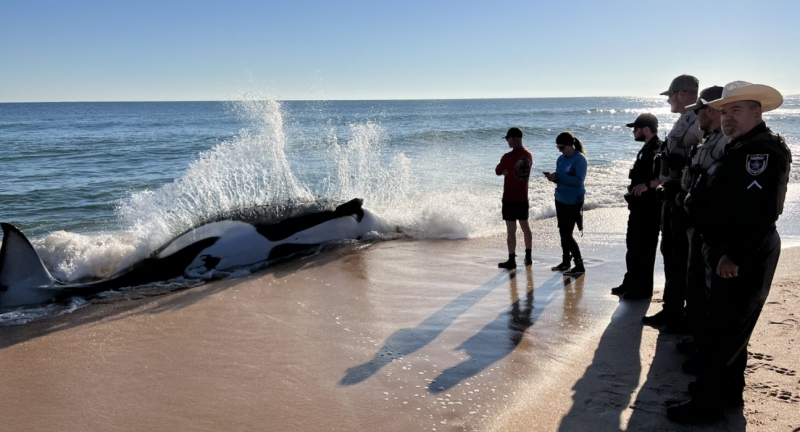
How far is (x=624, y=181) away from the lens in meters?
18.6

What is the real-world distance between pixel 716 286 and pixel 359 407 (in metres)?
2.51

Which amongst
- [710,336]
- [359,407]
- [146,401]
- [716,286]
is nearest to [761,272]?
[716,286]

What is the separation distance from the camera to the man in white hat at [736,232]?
137 inches

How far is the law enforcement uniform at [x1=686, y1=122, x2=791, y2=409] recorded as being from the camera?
3479mm

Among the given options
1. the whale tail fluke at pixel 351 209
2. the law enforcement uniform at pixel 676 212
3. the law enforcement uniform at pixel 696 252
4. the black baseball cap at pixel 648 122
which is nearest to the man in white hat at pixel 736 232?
the law enforcement uniform at pixel 696 252

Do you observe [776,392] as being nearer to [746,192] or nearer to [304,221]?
[746,192]

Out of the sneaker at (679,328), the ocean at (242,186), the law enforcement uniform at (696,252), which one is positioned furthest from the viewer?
the ocean at (242,186)

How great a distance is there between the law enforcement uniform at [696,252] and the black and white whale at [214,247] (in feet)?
19.9

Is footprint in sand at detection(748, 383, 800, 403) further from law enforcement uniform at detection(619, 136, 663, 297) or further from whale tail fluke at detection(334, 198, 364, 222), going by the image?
whale tail fluke at detection(334, 198, 364, 222)

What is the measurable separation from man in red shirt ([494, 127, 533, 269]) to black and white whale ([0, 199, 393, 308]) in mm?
3083

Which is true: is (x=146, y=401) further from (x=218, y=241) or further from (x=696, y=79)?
(x=696, y=79)

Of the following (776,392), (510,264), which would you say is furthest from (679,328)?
(510,264)

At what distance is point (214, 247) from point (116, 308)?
6.52 ft

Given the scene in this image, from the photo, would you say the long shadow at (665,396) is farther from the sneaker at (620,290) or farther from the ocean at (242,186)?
the ocean at (242,186)
